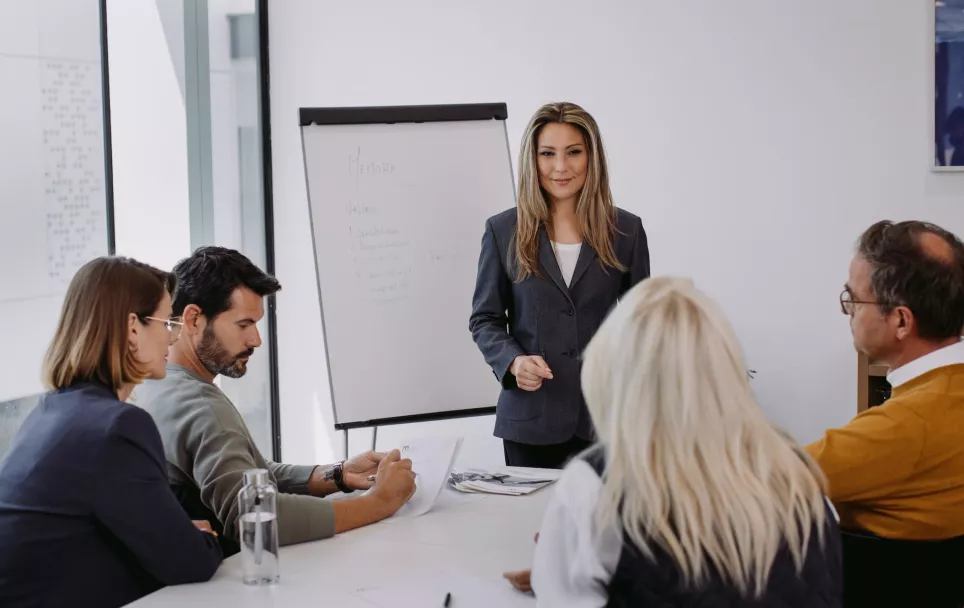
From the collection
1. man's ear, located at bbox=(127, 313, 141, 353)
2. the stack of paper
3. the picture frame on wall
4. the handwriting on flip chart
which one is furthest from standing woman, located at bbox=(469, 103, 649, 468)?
the picture frame on wall

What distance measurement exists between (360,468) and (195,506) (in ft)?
1.42

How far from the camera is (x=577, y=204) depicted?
116 inches

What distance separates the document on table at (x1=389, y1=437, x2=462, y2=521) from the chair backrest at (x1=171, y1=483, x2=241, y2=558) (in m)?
0.36

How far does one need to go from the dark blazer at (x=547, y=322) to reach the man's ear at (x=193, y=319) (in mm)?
847

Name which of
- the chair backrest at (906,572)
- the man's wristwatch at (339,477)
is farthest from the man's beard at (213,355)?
the chair backrest at (906,572)

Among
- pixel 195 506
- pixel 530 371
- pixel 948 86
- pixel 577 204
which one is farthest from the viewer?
pixel 948 86

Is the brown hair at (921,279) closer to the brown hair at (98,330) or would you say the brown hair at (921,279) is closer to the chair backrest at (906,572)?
the chair backrest at (906,572)

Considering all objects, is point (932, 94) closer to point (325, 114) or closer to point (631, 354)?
point (325, 114)

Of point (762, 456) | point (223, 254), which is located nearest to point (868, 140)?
point (223, 254)

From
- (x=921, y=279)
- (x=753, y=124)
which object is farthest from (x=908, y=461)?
(x=753, y=124)

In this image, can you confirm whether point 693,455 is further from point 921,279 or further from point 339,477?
point 339,477

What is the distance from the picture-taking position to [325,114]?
351 cm

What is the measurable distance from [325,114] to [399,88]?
1042 mm

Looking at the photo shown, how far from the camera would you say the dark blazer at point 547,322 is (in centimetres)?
280
